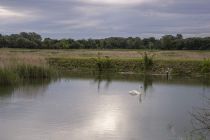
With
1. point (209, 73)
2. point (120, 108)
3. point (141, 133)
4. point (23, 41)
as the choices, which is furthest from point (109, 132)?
point (23, 41)

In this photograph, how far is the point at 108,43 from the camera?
66500mm

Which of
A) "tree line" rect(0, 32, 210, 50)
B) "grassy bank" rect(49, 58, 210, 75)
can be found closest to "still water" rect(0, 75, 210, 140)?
"grassy bank" rect(49, 58, 210, 75)

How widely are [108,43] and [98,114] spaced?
54.3 meters

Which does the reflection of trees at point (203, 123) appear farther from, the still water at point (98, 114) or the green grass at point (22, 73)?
the green grass at point (22, 73)

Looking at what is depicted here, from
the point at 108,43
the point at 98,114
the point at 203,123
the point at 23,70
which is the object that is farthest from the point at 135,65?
the point at 108,43

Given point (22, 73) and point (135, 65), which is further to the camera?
point (135, 65)

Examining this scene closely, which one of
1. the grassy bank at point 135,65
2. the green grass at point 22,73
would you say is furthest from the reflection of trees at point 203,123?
the grassy bank at point 135,65

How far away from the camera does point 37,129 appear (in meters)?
10.2

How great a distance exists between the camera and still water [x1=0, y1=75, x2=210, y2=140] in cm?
975

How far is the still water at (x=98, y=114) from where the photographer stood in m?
9.75

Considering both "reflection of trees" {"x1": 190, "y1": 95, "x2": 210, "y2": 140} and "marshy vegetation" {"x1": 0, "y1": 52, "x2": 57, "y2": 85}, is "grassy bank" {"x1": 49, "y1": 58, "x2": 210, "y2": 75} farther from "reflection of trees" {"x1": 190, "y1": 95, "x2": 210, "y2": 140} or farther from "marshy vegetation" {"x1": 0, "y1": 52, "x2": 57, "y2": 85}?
"reflection of trees" {"x1": 190, "y1": 95, "x2": 210, "y2": 140}

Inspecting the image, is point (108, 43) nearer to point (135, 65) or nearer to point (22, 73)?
point (135, 65)

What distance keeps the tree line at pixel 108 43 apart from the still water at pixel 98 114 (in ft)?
123

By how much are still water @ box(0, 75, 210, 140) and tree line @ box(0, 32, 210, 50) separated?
37583mm
